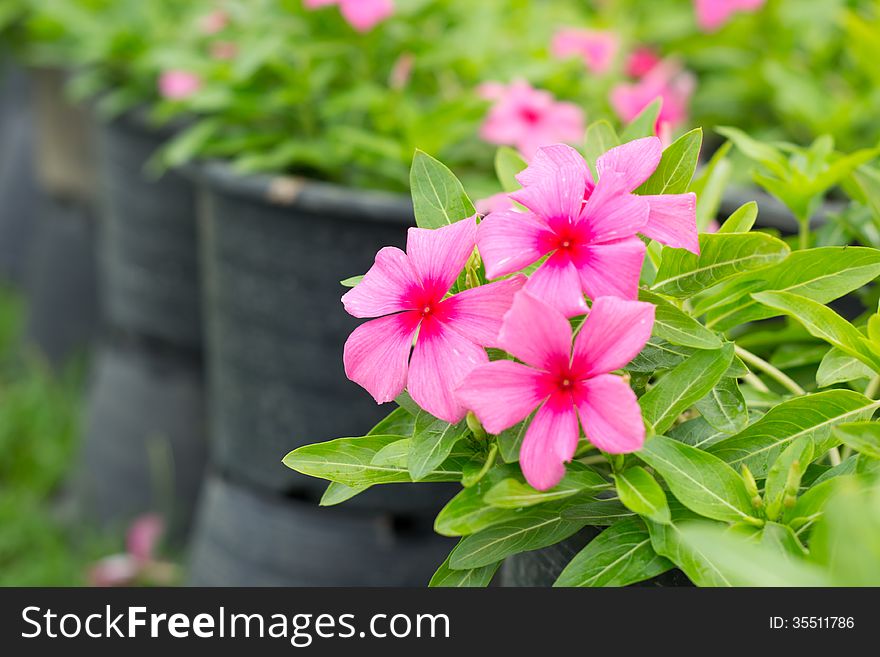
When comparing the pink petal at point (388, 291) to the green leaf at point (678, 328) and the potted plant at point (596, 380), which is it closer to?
the potted plant at point (596, 380)

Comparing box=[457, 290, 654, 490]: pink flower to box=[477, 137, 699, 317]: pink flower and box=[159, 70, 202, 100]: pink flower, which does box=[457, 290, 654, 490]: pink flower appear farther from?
box=[159, 70, 202, 100]: pink flower

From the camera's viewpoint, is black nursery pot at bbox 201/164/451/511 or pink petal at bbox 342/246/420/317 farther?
black nursery pot at bbox 201/164/451/511

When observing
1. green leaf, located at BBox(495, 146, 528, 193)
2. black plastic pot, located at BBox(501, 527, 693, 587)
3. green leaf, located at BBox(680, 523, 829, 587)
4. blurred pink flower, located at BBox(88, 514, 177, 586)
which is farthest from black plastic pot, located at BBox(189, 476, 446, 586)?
green leaf, located at BBox(680, 523, 829, 587)

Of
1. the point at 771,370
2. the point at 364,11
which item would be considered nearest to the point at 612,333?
the point at 771,370

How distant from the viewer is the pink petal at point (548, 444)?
1.66 feet

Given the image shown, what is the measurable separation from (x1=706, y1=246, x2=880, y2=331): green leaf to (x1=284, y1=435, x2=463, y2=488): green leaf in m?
0.22

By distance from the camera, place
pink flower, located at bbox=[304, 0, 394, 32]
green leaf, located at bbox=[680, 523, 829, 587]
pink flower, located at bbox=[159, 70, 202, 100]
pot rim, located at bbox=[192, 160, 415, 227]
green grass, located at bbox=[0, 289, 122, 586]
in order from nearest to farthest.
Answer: green leaf, located at bbox=[680, 523, 829, 587]
pot rim, located at bbox=[192, 160, 415, 227]
pink flower, located at bbox=[304, 0, 394, 32]
pink flower, located at bbox=[159, 70, 202, 100]
green grass, located at bbox=[0, 289, 122, 586]

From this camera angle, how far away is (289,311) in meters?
1.32

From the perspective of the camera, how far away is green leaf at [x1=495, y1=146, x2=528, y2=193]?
0.75 meters


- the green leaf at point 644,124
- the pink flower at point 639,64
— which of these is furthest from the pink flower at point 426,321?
the pink flower at point 639,64

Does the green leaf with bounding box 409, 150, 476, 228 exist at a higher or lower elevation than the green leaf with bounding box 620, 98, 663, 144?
lower

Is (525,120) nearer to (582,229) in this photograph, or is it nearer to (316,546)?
(316,546)

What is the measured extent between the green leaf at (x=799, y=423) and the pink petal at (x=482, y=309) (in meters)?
0.17
